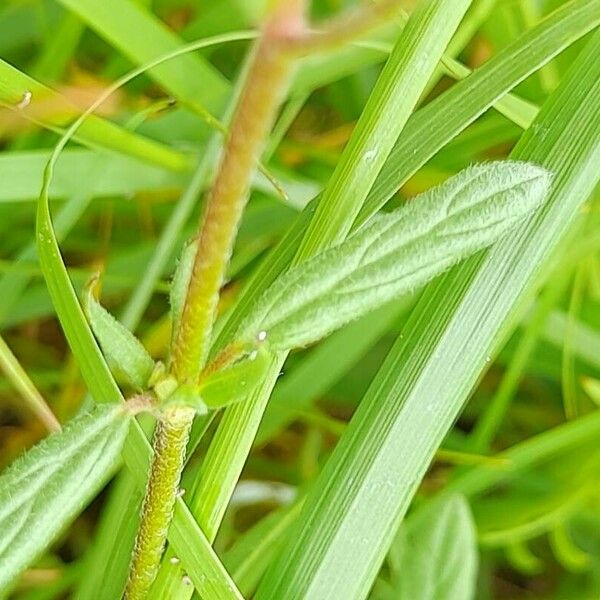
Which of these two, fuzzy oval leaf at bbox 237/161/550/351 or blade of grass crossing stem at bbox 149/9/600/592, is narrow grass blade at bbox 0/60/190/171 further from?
fuzzy oval leaf at bbox 237/161/550/351

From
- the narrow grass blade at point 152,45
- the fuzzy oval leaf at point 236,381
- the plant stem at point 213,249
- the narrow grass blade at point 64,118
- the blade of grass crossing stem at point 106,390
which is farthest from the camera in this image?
the narrow grass blade at point 152,45

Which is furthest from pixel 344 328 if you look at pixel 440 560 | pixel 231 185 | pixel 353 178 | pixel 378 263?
pixel 231 185

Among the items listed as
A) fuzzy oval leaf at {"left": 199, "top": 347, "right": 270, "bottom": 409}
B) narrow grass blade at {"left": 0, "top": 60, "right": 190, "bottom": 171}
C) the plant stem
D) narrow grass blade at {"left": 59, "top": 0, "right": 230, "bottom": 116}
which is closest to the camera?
the plant stem

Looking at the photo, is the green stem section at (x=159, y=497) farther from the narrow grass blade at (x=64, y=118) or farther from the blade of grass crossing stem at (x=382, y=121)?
the narrow grass blade at (x=64, y=118)

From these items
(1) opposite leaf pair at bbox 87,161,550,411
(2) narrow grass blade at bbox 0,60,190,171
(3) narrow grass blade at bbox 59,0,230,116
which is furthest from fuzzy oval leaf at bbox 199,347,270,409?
(3) narrow grass blade at bbox 59,0,230,116

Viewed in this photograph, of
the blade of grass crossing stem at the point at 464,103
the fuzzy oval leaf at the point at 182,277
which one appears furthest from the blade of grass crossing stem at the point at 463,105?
the fuzzy oval leaf at the point at 182,277
